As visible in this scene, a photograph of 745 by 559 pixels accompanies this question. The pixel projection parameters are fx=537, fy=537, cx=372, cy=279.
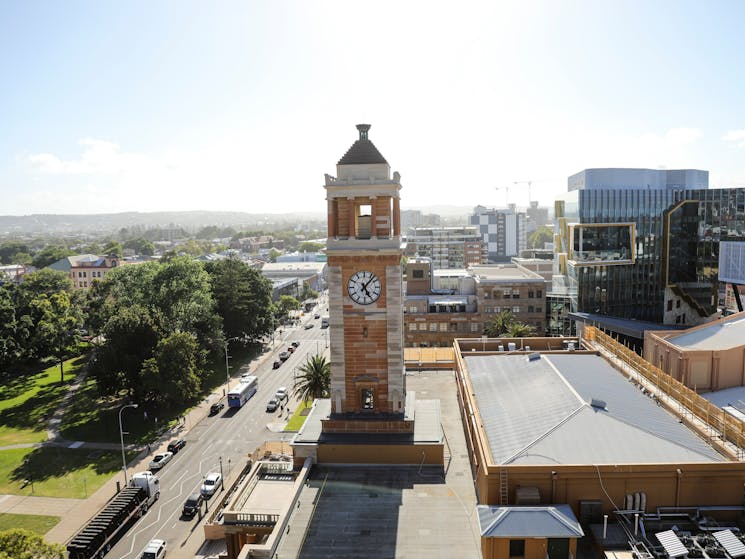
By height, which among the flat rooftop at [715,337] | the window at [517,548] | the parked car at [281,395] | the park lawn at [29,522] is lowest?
the park lawn at [29,522]

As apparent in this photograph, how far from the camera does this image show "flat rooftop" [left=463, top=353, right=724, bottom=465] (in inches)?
1227

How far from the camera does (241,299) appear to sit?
10825 cm

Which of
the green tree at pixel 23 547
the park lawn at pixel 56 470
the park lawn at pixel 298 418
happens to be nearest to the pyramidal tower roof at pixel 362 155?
the green tree at pixel 23 547

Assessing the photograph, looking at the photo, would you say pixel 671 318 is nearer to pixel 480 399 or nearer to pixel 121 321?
pixel 480 399

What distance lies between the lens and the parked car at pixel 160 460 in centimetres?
6581

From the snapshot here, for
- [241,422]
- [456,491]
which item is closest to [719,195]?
[456,491]

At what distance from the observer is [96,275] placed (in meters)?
199

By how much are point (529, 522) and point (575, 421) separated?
870cm

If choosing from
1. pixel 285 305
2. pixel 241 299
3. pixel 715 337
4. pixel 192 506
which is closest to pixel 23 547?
pixel 192 506

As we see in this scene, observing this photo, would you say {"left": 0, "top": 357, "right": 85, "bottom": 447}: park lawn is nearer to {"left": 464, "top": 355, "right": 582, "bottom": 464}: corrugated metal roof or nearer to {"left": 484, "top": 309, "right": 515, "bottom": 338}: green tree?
{"left": 464, "top": 355, "right": 582, "bottom": 464}: corrugated metal roof

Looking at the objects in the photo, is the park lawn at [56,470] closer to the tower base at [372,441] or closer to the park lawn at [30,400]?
the park lawn at [30,400]

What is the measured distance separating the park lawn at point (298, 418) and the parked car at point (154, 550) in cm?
2643

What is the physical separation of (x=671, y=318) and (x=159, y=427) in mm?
82692

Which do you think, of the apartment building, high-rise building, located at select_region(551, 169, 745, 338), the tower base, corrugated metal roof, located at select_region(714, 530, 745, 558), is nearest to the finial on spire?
the tower base
